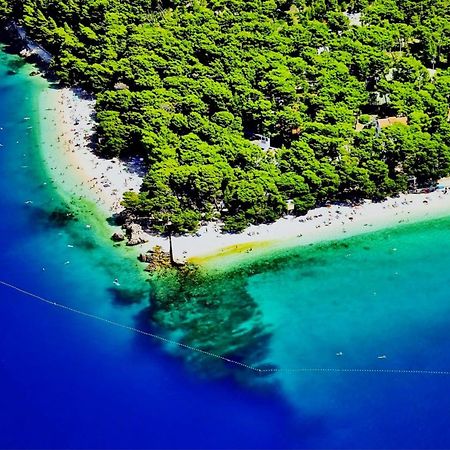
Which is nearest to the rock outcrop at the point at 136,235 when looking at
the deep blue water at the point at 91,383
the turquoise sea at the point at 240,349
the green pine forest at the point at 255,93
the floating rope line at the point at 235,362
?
the green pine forest at the point at 255,93

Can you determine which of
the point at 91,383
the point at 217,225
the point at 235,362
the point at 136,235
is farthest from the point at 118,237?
the point at 235,362

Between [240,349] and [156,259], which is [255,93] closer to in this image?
[156,259]

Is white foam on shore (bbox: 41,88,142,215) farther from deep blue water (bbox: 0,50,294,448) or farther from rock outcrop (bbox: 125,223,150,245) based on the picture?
deep blue water (bbox: 0,50,294,448)

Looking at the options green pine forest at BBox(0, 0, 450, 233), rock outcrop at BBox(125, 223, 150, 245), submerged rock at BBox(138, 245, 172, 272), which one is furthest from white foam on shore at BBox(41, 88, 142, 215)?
submerged rock at BBox(138, 245, 172, 272)

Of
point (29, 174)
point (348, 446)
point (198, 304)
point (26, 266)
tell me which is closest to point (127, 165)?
point (29, 174)

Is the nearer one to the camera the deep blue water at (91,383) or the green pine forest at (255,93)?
the deep blue water at (91,383)

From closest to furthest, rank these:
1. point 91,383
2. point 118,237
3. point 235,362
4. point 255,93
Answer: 1. point 91,383
2. point 235,362
3. point 118,237
4. point 255,93

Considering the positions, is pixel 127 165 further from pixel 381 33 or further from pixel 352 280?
pixel 381 33

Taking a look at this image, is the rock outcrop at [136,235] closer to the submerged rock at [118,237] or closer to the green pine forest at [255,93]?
the submerged rock at [118,237]
